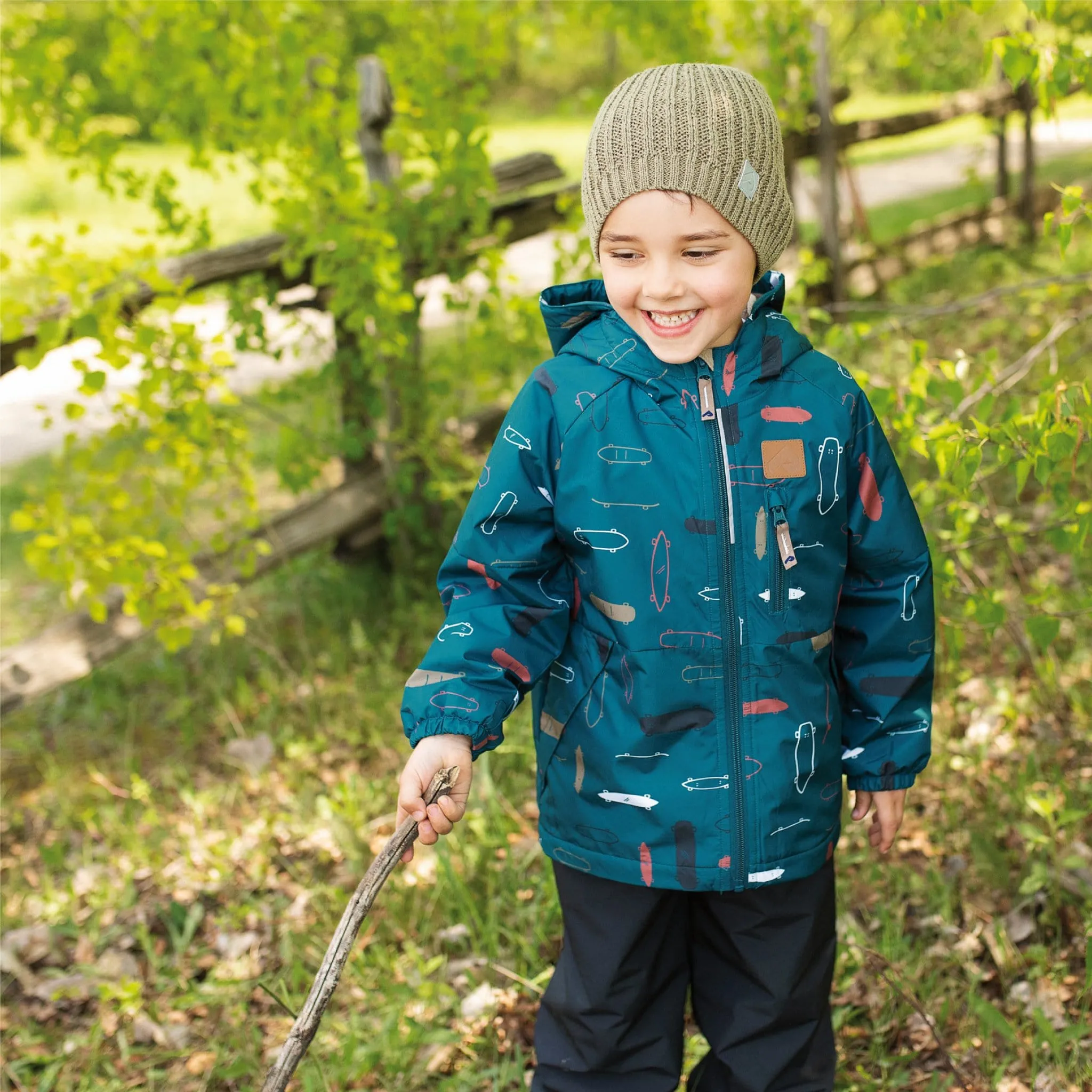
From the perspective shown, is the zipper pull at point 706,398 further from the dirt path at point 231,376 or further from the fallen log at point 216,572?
the fallen log at point 216,572

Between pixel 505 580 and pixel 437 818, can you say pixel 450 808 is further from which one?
pixel 505 580

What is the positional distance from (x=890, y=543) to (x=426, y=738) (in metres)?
0.76

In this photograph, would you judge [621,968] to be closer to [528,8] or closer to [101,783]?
[101,783]

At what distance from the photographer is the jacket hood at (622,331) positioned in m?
1.61

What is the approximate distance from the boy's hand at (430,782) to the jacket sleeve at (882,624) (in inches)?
25.7

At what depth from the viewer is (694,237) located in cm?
152

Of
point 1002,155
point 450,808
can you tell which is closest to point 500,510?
point 450,808

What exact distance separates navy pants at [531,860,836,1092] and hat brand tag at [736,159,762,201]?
1.05 metres

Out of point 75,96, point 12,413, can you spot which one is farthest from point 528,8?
point 12,413

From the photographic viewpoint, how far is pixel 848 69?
8.87m

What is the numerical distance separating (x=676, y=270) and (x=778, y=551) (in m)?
0.42

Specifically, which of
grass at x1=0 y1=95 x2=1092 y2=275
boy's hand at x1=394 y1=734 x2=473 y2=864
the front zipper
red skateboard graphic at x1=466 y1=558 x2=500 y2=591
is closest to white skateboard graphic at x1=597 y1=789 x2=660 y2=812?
the front zipper

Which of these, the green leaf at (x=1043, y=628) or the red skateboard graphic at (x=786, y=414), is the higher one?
the red skateboard graphic at (x=786, y=414)

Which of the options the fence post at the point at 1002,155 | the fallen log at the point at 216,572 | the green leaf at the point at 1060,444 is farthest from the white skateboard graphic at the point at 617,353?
the fence post at the point at 1002,155
